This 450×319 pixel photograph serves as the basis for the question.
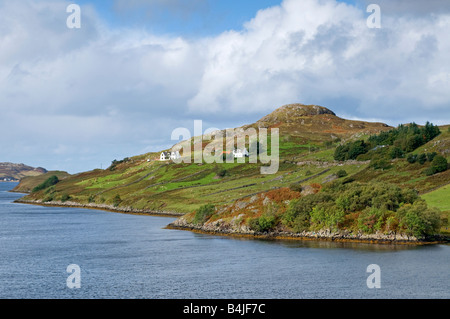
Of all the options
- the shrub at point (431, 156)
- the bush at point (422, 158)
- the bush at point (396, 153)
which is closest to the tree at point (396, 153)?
the bush at point (396, 153)

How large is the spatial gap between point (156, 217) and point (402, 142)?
317 ft

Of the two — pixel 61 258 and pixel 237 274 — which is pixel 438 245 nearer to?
pixel 237 274

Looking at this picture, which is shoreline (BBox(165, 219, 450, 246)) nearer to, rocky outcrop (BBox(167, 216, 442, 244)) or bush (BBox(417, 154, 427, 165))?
rocky outcrop (BBox(167, 216, 442, 244))

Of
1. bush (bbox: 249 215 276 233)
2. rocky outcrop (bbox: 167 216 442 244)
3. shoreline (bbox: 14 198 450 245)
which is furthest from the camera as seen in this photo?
bush (bbox: 249 215 276 233)

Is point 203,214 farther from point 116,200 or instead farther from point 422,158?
point 422,158

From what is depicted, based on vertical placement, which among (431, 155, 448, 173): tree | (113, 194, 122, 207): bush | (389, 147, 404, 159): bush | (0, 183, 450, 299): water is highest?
(389, 147, 404, 159): bush

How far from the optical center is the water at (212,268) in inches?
2290

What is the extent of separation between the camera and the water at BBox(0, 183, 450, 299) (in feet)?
191

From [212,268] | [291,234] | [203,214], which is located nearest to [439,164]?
[291,234]

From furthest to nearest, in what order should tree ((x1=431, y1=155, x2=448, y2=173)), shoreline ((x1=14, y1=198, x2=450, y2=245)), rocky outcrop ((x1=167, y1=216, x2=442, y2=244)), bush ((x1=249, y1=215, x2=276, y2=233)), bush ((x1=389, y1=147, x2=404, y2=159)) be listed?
bush ((x1=389, y1=147, x2=404, y2=159))
tree ((x1=431, y1=155, x2=448, y2=173))
bush ((x1=249, y1=215, x2=276, y2=233))
rocky outcrop ((x1=167, y1=216, x2=442, y2=244))
shoreline ((x1=14, y1=198, x2=450, y2=245))

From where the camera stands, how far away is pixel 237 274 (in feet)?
221

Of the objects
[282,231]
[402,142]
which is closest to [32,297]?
[282,231]

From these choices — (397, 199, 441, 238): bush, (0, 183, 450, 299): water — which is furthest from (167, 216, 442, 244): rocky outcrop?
(0, 183, 450, 299): water

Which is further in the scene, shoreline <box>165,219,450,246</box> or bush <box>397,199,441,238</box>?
shoreline <box>165,219,450,246</box>
